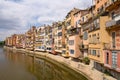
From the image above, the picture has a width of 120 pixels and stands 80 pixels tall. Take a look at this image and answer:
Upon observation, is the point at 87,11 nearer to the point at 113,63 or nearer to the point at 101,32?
the point at 101,32

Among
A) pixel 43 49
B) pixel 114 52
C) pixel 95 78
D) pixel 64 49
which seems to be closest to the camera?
pixel 114 52

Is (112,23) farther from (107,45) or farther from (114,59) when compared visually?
(114,59)

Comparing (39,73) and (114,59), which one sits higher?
(114,59)

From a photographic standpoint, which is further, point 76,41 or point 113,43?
point 76,41

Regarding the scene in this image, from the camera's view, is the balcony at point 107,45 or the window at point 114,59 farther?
the balcony at point 107,45

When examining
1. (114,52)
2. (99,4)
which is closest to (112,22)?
(114,52)

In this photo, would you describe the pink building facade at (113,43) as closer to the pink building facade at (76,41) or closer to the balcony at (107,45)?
the balcony at (107,45)

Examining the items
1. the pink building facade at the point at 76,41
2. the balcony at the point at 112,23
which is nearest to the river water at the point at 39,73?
the pink building facade at the point at 76,41

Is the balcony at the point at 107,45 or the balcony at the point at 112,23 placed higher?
the balcony at the point at 112,23

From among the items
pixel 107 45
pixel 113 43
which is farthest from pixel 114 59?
pixel 107 45

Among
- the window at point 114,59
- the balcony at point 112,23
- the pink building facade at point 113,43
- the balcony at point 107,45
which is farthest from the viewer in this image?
the balcony at point 107,45

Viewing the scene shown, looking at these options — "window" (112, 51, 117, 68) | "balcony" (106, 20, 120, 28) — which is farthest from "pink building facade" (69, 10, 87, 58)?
"window" (112, 51, 117, 68)

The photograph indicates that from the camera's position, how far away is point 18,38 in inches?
7259

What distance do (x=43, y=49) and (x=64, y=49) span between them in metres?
37.5
